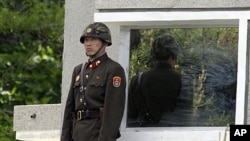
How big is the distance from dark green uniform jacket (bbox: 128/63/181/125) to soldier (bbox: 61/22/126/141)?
1.32 feet

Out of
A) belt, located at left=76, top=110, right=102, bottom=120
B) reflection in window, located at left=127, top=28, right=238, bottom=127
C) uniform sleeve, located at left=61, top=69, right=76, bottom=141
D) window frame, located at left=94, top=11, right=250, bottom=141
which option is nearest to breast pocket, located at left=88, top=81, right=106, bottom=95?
belt, located at left=76, top=110, right=102, bottom=120

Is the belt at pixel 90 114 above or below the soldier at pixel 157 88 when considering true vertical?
below

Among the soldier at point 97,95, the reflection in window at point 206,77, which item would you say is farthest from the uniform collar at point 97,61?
the reflection in window at point 206,77

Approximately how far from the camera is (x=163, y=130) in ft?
35.9

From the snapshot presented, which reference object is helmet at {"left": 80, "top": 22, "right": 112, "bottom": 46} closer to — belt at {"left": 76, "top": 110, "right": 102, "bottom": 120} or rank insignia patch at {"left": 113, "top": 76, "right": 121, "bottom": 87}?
rank insignia patch at {"left": 113, "top": 76, "right": 121, "bottom": 87}

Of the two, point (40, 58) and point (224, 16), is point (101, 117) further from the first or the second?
point (40, 58)

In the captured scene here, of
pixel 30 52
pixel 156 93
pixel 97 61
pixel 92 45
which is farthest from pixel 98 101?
pixel 30 52

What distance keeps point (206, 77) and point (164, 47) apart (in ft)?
1.46

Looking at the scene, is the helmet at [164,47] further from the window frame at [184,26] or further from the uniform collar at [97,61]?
the uniform collar at [97,61]

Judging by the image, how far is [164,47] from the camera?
36.5 ft

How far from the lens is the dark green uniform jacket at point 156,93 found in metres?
11.0

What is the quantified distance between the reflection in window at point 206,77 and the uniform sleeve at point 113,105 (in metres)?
0.51

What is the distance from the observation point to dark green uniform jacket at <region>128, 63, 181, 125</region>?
1102 centimetres

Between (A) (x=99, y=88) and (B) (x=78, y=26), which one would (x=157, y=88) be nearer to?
(A) (x=99, y=88)
